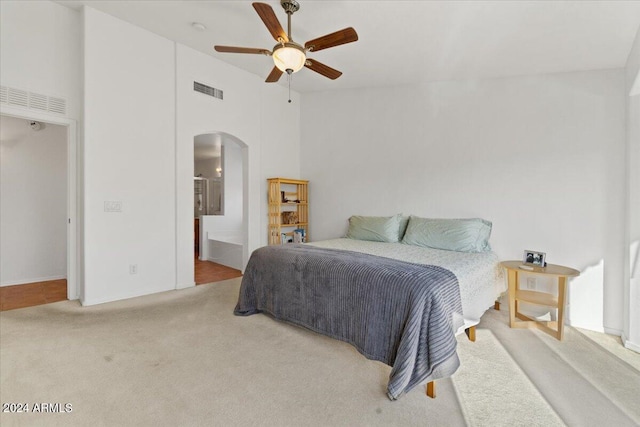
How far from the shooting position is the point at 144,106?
3.40 meters

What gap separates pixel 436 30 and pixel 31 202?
5.40 metres

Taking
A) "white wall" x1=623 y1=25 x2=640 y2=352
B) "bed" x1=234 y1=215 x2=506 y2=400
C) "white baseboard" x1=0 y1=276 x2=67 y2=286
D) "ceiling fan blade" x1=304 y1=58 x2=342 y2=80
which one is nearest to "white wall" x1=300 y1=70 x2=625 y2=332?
"white wall" x1=623 y1=25 x2=640 y2=352

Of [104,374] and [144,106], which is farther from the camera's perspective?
[144,106]

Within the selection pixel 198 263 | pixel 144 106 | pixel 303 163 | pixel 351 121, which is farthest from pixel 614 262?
pixel 198 263

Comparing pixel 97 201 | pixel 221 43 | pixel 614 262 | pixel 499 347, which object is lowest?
pixel 499 347

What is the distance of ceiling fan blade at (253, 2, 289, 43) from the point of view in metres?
1.89

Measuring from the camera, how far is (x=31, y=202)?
159 inches

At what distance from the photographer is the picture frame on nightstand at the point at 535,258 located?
109 inches

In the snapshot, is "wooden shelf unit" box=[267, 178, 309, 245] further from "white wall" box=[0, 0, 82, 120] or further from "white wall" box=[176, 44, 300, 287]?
"white wall" box=[0, 0, 82, 120]

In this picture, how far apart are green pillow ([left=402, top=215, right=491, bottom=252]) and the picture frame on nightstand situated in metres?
0.38

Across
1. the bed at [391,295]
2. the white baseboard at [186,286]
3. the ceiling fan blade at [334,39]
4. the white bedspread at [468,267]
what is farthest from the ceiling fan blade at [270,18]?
the white baseboard at [186,286]

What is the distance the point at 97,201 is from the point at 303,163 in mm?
2921

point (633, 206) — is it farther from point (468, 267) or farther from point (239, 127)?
point (239, 127)

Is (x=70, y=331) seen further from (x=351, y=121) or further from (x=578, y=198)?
(x=578, y=198)
